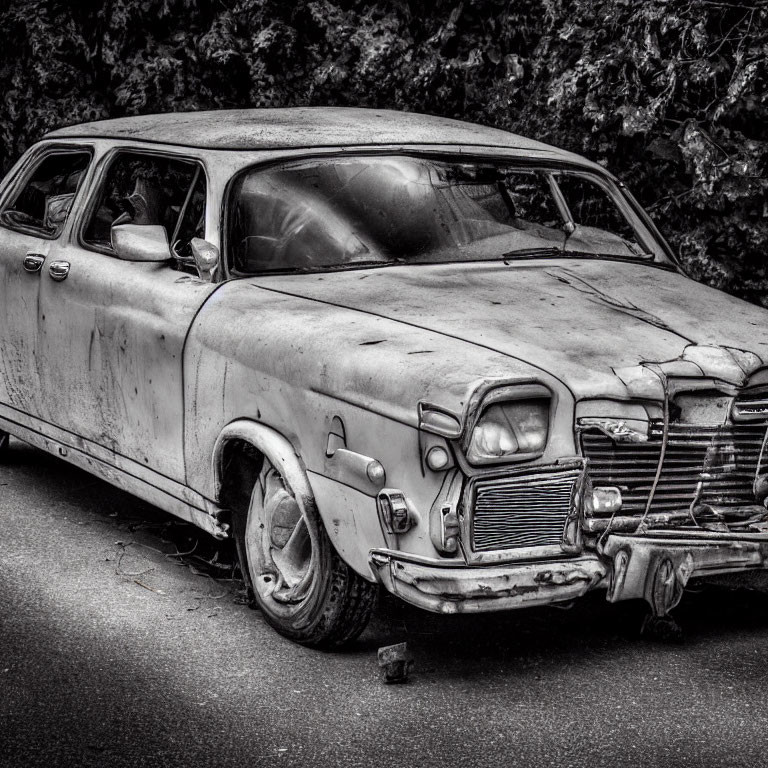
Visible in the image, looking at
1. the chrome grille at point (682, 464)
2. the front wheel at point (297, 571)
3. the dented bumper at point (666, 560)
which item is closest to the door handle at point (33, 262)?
the front wheel at point (297, 571)

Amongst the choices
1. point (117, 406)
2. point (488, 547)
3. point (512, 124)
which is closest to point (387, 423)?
point (488, 547)

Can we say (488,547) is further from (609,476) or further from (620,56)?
(620,56)

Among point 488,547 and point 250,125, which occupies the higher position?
point 250,125

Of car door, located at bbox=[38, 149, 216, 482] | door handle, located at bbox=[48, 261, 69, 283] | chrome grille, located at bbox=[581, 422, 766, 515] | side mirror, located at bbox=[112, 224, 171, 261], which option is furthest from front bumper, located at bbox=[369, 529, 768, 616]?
door handle, located at bbox=[48, 261, 69, 283]

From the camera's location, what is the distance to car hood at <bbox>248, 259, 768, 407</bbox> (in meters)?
3.90

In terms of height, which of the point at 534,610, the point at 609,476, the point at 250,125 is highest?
the point at 250,125

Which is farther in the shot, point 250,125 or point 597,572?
point 250,125

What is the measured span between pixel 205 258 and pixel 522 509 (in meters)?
1.63

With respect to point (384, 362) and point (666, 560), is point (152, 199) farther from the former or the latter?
point (666, 560)

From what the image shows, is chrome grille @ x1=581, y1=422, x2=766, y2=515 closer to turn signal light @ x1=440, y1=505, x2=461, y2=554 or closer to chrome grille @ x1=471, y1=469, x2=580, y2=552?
chrome grille @ x1=471, y1=469, x2=580, y2=552

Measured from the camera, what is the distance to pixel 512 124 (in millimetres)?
8852

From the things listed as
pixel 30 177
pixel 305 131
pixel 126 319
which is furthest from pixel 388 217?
pixel 30 177

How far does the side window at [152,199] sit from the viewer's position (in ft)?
16.6

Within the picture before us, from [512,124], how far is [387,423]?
5.44 m
